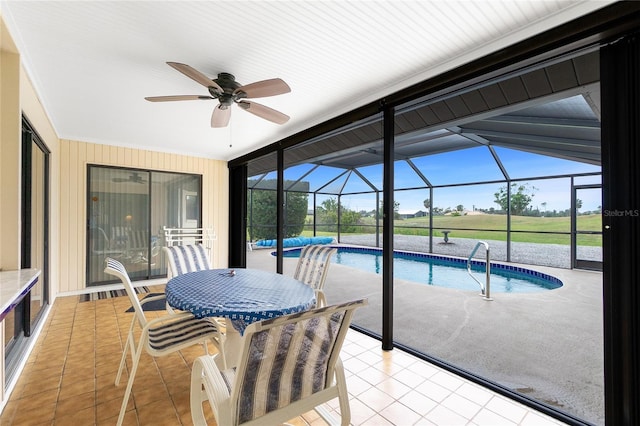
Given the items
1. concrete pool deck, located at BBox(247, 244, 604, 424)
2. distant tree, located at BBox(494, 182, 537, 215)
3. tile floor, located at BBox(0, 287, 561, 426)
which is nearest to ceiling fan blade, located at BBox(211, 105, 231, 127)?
tile floor, located at BBox(0, 287, 561, 426)

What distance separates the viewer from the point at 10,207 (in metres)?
2.01

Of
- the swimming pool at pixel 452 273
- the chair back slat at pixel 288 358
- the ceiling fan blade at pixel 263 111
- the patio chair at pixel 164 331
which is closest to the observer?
the chair back slat at pixel 288 358

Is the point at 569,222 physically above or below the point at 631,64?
below

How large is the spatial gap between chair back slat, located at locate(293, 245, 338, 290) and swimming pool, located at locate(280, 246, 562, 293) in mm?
4239

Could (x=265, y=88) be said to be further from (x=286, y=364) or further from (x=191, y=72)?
(x=286, y=364)

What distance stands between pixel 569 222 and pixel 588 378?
587cm

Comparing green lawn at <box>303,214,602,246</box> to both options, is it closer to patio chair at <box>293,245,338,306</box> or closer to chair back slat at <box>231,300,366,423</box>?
patio chair at <box>293,245,338,306</box>

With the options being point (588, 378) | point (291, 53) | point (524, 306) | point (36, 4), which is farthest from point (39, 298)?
point (524, 306)

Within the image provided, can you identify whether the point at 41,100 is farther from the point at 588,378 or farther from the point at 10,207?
the point at 588,378

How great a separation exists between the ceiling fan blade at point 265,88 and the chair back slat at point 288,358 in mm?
1618

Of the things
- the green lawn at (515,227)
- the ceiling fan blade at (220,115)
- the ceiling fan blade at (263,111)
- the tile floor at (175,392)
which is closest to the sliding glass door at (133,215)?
the tile floor at (175,392)

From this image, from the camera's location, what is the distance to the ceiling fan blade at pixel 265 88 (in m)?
2.04

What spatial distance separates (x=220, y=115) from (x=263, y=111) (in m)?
0.44

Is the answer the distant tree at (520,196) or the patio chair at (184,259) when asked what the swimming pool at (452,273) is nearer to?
the distant tree at (520,196)
